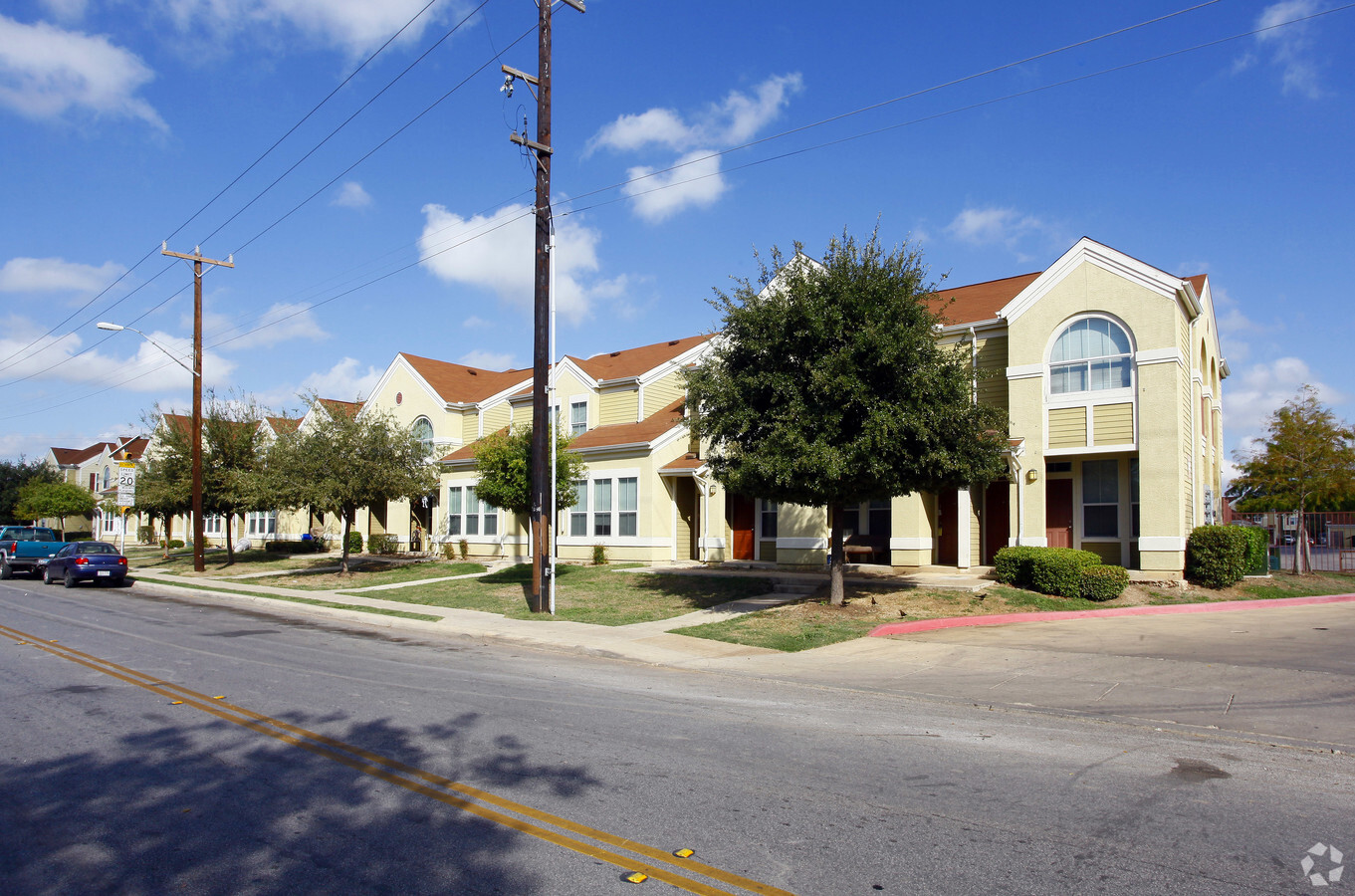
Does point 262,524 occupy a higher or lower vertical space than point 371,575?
higher

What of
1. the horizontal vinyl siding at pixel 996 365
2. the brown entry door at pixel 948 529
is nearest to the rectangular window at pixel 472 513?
the brown entry door at pixel 948 529

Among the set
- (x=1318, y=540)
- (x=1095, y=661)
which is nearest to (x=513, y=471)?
(x=1095, y=661)

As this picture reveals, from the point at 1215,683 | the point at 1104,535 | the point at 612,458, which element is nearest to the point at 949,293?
the point at 1104,535

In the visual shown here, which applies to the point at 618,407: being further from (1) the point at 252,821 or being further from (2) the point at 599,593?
(1) the point at 252,821

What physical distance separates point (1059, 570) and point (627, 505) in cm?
1407

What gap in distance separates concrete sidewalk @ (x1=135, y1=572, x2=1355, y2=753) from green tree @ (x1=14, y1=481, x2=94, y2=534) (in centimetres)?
5875

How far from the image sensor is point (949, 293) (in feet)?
86.2

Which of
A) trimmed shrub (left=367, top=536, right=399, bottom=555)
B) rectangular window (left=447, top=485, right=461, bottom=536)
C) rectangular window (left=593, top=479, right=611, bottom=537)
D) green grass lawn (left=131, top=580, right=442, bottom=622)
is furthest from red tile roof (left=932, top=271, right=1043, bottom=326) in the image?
trimmed shrub (left=367, top=536, right=399, bottom=555)

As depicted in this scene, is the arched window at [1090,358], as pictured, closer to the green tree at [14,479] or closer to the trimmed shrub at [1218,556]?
the trimmed shrub at [1218,556]

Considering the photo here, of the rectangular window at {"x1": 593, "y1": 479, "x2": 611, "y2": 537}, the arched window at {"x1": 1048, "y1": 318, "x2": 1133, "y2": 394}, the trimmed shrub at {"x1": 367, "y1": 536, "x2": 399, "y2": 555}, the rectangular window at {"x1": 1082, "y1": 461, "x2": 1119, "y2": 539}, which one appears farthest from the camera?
the trimmed shrub at {"x1": 367, "y1": 536, "x2": 399, "y2": 555}

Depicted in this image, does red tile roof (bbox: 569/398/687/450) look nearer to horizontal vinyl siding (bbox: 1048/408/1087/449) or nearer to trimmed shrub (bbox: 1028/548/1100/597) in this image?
horizontal vinyl siding (bbox: 1048/408/1087/449)

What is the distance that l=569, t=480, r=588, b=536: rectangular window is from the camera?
29078mm

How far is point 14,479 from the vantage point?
75750 millimetres

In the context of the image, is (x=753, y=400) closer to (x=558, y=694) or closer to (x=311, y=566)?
(x=558, y=694)
